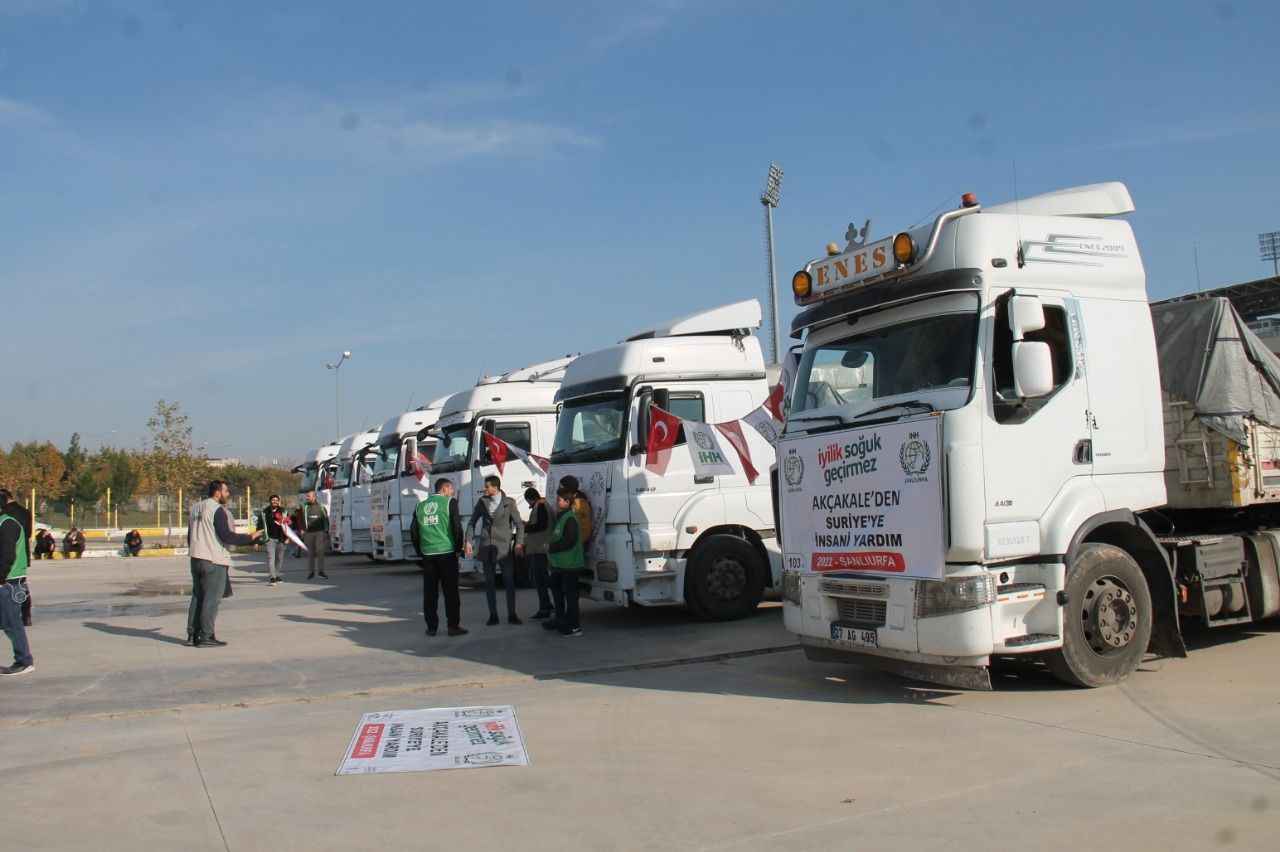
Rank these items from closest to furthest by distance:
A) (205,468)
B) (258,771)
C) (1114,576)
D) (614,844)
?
(614,844), (258,771), (1114,576), (205,468)

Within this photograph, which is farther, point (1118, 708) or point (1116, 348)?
point (1116, 348)

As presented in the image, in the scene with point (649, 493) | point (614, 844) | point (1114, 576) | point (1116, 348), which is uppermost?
point (1116, 348)

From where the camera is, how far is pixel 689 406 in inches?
474

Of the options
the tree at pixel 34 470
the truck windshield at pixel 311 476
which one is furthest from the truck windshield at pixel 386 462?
the tree at pixel 34 470

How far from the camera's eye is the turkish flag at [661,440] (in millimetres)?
11469

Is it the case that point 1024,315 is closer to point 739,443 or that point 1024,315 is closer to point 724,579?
point 739,443

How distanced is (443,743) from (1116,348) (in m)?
5.68

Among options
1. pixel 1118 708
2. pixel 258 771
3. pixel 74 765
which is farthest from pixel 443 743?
pixel 1118 708

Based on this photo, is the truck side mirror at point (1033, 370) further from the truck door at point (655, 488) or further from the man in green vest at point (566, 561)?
the man in green vest at point (566, 561)

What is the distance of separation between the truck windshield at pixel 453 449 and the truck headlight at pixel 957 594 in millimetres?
11329

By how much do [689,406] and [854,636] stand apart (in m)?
4.84

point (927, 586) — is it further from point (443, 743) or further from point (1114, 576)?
point (443, 743)

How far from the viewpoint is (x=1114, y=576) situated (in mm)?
7656

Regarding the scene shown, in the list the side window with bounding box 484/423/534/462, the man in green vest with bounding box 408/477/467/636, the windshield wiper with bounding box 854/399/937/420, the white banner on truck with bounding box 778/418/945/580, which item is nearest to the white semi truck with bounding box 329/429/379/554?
the side window with bounding box 484/423/534/462
